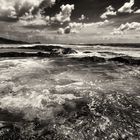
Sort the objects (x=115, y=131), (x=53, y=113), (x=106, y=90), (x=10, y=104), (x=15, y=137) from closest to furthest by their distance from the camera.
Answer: (x=15, y=137), (x=115, y=131), (x=53, y=113), (x=10, y=104), (x=106, y=90)

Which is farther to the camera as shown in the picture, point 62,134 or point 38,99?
point 38,99

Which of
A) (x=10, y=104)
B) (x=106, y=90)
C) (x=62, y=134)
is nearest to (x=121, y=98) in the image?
(x=106, y=90)

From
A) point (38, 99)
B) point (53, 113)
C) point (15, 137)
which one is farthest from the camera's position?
point (38, 99)

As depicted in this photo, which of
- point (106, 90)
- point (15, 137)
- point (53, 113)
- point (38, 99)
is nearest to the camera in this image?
point (15, 137)

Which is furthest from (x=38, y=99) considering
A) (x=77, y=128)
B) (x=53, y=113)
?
(x=77, y=128)

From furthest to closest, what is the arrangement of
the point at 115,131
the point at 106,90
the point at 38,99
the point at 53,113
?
the point at 106,90, the point at 38,99, the point at 53,113, the point at 115,131

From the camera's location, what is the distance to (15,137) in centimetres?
682

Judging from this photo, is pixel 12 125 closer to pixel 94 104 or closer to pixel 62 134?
pixel 62 134

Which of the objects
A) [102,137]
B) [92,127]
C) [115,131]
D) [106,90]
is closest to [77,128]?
[92,127]

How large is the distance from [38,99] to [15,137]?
14.4ft

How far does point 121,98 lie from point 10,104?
7144 millimetres

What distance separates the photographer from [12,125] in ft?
24.9

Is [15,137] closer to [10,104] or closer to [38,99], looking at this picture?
[10,104]

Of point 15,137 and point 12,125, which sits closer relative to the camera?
point 15,137
